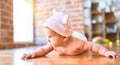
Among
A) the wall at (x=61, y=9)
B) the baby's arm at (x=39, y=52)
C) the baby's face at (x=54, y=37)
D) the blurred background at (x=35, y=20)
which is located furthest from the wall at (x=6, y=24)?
the baby's face at (x=54, y=37)

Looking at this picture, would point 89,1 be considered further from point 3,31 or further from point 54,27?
point 54,27

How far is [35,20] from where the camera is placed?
13.1 ft

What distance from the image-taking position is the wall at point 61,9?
3674 millimetres

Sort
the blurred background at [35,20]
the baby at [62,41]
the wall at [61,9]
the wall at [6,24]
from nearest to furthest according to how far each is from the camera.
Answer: the baby at [62,41]
the wall at [6,24]
the blurred background at [35,20]
the wall at [61,9]

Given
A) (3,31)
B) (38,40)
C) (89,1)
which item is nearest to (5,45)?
(3,31)

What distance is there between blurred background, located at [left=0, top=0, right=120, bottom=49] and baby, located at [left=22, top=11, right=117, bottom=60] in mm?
1364

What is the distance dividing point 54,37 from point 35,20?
2.92 meters

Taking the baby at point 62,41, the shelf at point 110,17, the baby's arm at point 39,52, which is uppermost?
the shelf at point 110,17

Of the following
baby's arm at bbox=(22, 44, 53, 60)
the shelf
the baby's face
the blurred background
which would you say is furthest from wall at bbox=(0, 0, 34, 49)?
the shelf

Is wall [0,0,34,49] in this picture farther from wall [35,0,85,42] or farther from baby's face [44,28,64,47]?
baby's face [44,28,64,47]

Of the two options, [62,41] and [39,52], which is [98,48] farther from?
[39,52]

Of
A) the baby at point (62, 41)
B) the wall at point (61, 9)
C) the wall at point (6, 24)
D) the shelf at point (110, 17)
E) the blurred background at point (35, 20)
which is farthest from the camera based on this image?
the shelf at point (110, 17)

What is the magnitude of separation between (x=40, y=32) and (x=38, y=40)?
14cm

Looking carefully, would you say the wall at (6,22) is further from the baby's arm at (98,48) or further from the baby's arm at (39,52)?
the baby's arm at (98,48)
